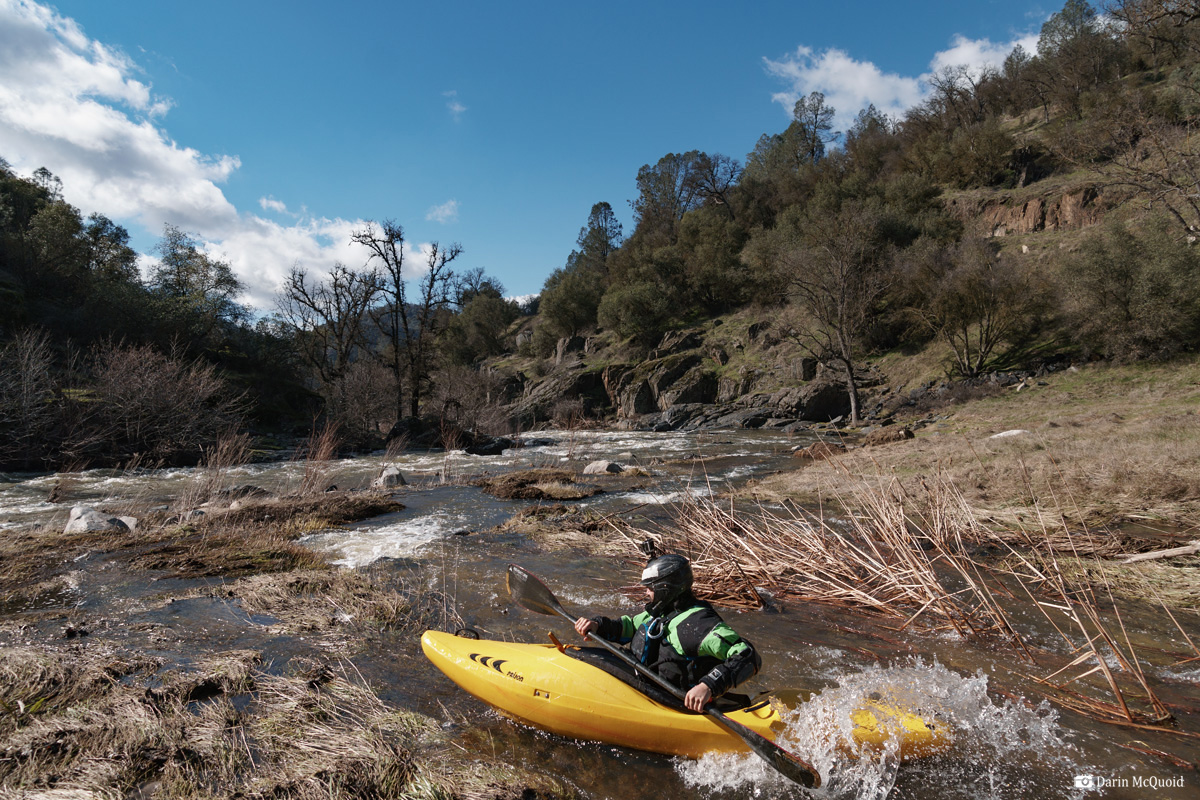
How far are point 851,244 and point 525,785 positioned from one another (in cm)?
2331

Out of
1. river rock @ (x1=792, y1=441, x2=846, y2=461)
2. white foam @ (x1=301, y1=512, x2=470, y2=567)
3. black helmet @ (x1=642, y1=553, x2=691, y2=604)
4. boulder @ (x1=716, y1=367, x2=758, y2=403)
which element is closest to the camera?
black helmet @ (x1=642, y1=553, x2=691, y2=604)

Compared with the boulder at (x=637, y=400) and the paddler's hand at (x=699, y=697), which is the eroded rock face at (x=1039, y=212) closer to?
the boulder at (x=637, y=400)

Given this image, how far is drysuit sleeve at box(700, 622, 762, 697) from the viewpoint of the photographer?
2.87m

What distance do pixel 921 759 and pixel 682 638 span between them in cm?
134

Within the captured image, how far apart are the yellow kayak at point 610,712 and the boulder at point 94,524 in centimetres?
701

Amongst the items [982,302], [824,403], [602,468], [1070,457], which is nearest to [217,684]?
[602,468]

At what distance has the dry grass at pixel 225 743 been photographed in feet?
8.20


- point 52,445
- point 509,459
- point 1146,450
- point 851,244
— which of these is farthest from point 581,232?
point 1146,450

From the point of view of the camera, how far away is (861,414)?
2192 centimetres

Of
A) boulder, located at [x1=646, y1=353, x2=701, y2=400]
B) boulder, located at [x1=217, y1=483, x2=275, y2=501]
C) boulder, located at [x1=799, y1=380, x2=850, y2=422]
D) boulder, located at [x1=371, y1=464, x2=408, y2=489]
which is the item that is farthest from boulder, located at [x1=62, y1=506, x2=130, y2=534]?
boulder, located at [x1=646, y1=353, x2=701, y2=400]

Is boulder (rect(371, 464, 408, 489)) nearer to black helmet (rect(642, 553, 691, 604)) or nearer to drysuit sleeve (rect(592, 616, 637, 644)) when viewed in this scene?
drysuit sleeve (rect(592, 616, 637, 644))

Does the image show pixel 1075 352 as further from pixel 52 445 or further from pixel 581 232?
pixel 581 232

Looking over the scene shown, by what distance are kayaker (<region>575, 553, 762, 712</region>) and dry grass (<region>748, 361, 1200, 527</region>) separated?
2.51 metres

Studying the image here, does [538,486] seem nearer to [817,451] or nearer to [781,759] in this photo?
[817,451]
